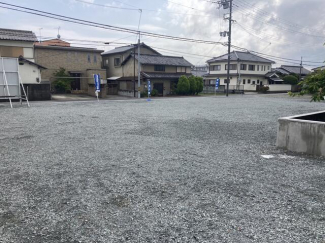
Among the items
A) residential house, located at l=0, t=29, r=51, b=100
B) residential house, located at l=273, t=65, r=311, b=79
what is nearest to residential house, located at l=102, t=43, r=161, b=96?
residential house, located at l=0, t=29, r=51, b=100

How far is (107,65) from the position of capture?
4153cm

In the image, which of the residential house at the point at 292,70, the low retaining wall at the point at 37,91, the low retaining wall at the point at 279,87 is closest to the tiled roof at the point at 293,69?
the residential house at the point at 292,70

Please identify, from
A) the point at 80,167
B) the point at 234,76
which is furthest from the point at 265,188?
the point at 234,76

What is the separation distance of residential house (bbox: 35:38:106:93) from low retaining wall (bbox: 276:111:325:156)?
27066 millimetres

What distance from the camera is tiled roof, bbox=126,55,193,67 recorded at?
35.5 metres

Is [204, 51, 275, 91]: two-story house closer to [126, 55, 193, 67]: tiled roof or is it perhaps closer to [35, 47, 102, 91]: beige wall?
[126, 55, 193, 67]: tiled roof

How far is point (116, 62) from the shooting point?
3962 centimetres

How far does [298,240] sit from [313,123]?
4.26 m

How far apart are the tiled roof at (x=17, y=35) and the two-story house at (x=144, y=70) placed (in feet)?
39.2

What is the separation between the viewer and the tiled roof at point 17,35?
2586 cm

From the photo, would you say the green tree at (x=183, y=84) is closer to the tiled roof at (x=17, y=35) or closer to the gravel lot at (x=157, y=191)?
the tiled roof at (x=17, y=35)

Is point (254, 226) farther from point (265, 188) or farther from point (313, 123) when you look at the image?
point (313, 123)

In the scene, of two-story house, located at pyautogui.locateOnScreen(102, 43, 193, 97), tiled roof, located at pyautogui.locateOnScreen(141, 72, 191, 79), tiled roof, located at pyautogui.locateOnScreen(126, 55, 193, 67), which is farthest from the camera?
tiled roof, located at pyautogui.locateOnScreen(126, 55, 193, 67)

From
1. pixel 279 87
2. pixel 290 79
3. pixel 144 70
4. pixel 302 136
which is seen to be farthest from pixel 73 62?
pixel 290 79
